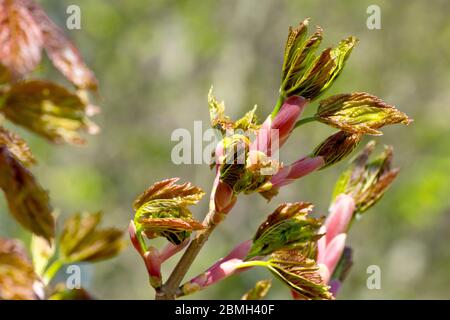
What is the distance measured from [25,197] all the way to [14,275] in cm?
9

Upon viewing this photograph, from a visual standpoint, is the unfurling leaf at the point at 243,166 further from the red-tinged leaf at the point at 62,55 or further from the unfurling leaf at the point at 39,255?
the unfurling leaf at the point at 39,255

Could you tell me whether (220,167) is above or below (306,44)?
below

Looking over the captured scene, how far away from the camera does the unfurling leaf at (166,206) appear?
831 mm

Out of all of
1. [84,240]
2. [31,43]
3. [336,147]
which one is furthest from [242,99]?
[31,43]

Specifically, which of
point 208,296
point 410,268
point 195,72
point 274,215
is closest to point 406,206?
point 410,268

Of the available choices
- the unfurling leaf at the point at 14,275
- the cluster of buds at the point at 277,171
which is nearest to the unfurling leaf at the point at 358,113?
the cluster of buds at the point at 277,171

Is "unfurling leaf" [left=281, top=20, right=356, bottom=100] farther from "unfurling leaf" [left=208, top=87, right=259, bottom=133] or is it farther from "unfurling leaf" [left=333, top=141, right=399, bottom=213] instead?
"unfurling leaf" [left=333, top=141, right=399, bottom=213]

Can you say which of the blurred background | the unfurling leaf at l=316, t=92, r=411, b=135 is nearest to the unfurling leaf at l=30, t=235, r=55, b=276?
the unfurling leaf at l=316, t=92, r=411, b=135

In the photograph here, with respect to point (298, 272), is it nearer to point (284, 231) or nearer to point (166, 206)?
point (284, 231)

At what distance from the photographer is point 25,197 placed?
809 millimetres

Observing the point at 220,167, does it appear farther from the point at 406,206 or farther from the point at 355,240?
the point at 355,240

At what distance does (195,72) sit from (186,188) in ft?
21.1

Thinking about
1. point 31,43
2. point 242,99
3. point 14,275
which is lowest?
point 14,275

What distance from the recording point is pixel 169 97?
7.18 metres
